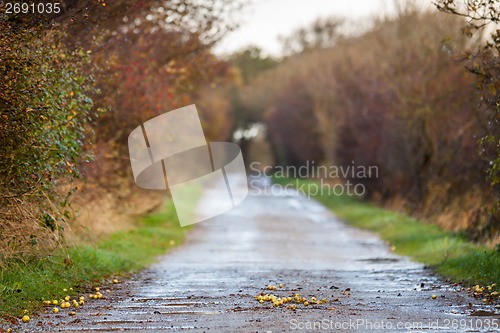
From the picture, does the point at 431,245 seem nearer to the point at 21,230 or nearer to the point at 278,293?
the point at 278,293

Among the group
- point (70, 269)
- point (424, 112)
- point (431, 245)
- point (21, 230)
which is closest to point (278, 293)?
point (70, 269)

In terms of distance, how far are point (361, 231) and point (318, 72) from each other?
27.1m

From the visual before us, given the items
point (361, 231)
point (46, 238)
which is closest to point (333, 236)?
point (361, 231)

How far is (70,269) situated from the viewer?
12.8m

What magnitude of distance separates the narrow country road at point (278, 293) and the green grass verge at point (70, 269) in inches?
18.9

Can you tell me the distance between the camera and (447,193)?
974 inches

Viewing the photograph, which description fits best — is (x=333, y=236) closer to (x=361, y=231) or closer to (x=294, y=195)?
(x=361, y=231)

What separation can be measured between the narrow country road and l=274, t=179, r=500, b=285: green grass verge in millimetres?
438

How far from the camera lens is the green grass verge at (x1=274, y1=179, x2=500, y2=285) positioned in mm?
13379

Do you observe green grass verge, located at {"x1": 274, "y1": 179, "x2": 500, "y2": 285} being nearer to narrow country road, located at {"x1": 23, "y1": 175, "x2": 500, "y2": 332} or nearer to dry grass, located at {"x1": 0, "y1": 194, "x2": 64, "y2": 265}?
narrow country road, located at {"x1": 23, "y1": 175, "x2": 500, "y2": 332}

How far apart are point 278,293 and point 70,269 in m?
3.33

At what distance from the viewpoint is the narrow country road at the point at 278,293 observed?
914 cm

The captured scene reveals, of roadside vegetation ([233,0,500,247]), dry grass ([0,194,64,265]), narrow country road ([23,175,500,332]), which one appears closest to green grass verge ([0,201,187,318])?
dry grass ([0,194,64,265])

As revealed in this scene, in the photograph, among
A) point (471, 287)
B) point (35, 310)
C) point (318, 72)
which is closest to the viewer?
point (35, 310)
